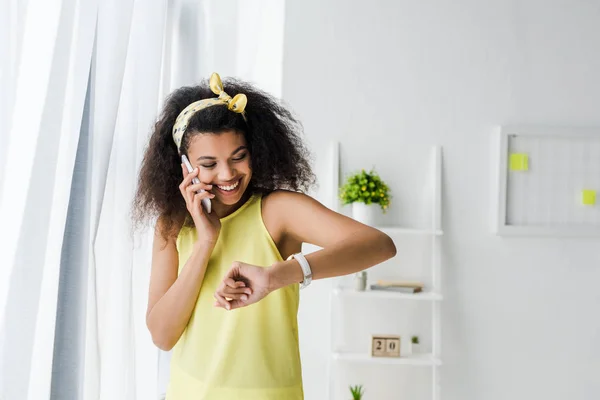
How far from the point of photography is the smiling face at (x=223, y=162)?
1.20 m

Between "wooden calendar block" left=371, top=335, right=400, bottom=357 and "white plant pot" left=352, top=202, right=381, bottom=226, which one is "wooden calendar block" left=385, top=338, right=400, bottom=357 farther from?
"white plant pot" left=352, top=202, right=381, bottom=226

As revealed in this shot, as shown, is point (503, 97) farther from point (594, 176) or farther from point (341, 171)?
point (341, 171)

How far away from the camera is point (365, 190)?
8.70 ft

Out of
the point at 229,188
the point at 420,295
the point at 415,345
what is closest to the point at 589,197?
the point at 420,295

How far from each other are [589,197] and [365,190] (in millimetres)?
973

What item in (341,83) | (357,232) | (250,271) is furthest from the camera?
(341,83)

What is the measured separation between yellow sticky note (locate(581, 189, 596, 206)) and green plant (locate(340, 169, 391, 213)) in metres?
0.85

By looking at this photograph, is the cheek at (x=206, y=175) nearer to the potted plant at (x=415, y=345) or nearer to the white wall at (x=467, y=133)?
the white wall at (x=467, y=133)

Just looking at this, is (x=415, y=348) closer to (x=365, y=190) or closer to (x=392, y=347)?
(x=392, y=347)

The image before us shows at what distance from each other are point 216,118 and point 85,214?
0.32 m

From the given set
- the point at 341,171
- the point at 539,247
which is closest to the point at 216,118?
the point at 341,171

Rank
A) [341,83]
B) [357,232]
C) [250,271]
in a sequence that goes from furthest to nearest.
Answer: [341,83] → [357,232] → [250,271]

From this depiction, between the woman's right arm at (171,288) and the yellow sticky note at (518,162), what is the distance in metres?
1.88

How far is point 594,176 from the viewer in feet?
9.29
